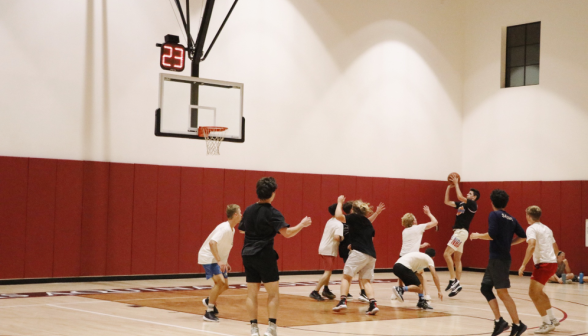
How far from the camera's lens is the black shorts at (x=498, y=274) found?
811 centimetres

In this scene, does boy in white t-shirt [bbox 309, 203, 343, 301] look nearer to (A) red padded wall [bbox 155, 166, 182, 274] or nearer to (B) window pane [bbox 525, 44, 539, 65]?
(A) red padded wall [bbox 155, 166, 182, 274]

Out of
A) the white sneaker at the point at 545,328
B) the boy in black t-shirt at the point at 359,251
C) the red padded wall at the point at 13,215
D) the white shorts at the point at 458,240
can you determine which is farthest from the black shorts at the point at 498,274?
the red padded wall at the point at 13,215

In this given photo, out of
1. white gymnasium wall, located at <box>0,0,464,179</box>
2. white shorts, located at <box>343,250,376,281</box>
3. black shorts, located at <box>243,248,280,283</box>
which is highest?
white gymnasium wall, located at <box>0,0,464,179</box>

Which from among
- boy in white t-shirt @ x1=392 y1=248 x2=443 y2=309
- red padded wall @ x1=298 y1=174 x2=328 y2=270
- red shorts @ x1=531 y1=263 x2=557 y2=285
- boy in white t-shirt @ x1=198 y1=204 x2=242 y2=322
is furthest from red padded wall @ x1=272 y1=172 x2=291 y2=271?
red shorts @ x1=531 y1=263 x2=557 y2=285

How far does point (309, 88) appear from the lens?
17.3 meters

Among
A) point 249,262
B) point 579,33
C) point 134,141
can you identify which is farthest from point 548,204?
point 249,262

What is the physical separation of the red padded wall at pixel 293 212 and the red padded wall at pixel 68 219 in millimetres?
5073

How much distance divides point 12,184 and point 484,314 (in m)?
9.19

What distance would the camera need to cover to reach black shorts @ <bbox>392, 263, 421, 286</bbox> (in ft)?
34.5

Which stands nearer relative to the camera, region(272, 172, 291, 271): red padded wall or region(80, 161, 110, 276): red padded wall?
region(80, 161, 110, 276): red padded wall

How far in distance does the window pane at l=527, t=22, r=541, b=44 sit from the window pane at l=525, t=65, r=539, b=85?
73 centimetres

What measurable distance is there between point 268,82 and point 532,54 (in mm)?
7725

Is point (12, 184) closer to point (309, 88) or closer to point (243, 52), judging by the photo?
point (243, 52)

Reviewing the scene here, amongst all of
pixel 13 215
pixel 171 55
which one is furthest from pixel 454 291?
pixel 13 215
